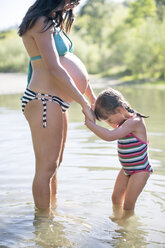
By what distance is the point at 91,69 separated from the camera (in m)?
37.3

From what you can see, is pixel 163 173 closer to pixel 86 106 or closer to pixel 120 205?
pixel 120 205

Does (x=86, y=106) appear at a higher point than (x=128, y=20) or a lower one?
higher

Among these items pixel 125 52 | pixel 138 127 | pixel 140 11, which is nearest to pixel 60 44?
pixel 138 127

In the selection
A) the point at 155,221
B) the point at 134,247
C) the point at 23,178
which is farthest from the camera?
the point at 23,178

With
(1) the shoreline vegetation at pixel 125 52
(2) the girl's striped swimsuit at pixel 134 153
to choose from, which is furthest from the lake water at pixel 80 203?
(1) the shoreline vegetation at pixel 125 52

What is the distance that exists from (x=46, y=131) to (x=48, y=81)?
367 mm

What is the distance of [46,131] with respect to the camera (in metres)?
2.86

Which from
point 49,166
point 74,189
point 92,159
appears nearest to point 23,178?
point 74,189

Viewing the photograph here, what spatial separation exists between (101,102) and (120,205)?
0.98 metres

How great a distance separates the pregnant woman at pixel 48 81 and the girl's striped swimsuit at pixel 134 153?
1.18 feet

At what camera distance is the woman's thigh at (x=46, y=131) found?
2.84m

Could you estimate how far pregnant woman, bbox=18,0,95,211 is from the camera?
2.70 meters

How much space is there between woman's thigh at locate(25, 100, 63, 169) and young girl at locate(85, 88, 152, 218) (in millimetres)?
261

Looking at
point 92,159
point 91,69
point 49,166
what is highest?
point 49,166
